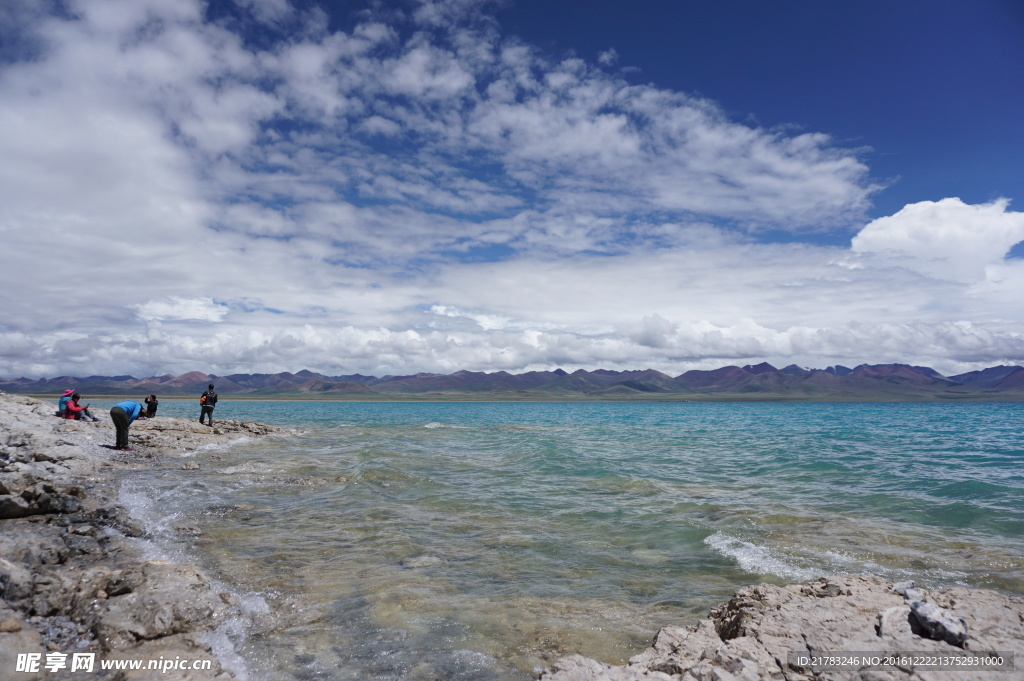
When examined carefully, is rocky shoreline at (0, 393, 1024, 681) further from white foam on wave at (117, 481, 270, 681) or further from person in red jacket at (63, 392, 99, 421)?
person in red jacket at (63, 392, 99, 421)

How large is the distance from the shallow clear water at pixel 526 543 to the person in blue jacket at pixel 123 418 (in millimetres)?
2968

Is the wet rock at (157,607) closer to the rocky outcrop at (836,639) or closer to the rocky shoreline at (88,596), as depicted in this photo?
the rocky shoreline at (88,596)

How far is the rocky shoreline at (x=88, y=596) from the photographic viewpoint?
15.4 ft

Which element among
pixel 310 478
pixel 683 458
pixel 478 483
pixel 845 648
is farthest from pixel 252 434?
pixel 845 648

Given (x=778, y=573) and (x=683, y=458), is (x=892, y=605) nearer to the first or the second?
(x=778, y=573)

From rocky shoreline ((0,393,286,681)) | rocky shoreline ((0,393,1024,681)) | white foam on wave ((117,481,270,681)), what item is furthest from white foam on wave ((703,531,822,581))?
rocky shoreline ((0,393,286,681))

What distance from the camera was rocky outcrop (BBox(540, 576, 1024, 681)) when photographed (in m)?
4.30

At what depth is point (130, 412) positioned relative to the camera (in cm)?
1892

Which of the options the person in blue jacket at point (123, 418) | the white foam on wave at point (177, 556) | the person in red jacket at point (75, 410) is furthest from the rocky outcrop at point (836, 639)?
the person in red jacket at point (75, 410)

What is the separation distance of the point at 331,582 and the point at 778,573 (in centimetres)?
766

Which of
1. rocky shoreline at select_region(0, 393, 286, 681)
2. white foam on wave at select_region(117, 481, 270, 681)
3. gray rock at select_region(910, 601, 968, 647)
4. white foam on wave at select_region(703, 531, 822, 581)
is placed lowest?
white foam on wave at select_region(703, 531, 822, 581)

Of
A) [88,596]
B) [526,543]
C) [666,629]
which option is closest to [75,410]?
[88,596]

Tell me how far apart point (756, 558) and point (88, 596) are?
10460 mm

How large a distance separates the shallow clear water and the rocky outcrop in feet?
3.54
